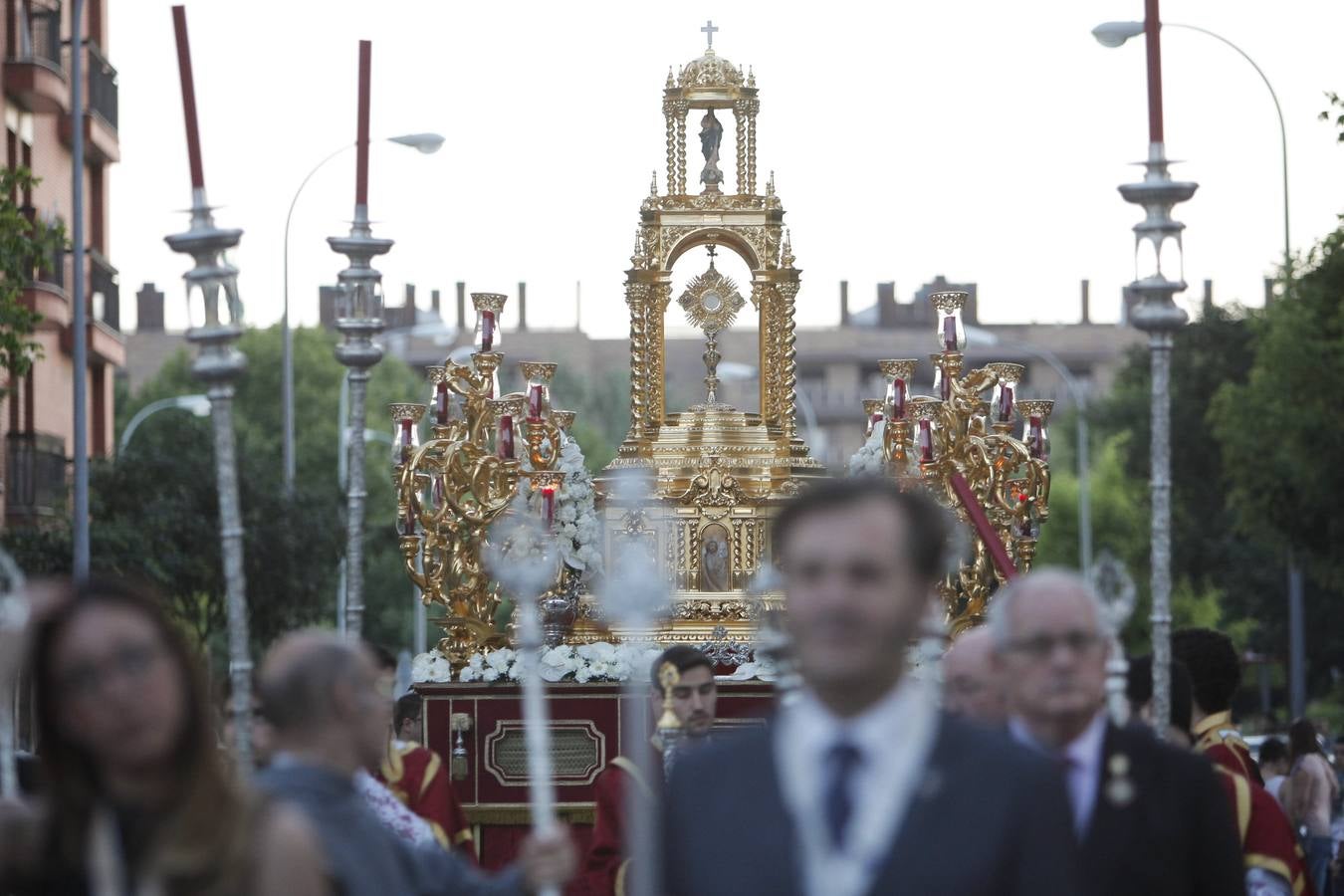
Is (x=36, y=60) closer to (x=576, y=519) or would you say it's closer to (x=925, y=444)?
(x=576, y=519)

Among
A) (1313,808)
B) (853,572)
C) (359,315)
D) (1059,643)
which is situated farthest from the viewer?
(1313,808)

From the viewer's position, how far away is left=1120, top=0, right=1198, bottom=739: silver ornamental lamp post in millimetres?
8320

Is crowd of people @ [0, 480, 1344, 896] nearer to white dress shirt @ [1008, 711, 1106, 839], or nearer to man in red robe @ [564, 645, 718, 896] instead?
white dress shirt @ [1008, 711, 1106, 839]

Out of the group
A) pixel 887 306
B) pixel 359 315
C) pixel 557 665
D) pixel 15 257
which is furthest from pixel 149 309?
pixel 359 315

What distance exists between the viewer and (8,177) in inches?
773

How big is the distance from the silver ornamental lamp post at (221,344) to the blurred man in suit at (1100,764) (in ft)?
8.40

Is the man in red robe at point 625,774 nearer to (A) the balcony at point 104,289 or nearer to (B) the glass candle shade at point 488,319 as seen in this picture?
(B) the glass candle shade at point 488,319

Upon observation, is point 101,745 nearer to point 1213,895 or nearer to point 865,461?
point 1213,895

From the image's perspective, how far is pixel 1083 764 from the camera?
5.87 m

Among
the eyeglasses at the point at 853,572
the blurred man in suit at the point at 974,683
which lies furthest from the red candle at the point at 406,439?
the eyeglasses at the point at 853,572

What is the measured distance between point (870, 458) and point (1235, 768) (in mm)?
8284

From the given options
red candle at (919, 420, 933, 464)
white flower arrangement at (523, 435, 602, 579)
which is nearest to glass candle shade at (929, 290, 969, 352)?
red candle at (919, 420, 933, 464)

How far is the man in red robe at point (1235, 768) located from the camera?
758cm

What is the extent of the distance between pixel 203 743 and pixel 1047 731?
1.96m
